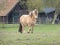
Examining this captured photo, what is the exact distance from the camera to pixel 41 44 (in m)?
11.4

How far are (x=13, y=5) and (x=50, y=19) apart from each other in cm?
772

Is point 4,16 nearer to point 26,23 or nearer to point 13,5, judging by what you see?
point 13,5

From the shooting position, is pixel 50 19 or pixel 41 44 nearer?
pixel 41 44

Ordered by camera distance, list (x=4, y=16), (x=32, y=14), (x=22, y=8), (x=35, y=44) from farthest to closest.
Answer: (x=22, y=8)
(x=4, y=16)
(x=32, y=14)
(x=35, y=44)

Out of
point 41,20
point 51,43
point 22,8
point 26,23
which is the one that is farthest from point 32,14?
point 22,8

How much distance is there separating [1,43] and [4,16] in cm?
4461

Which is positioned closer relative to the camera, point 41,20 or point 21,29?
point 21,29

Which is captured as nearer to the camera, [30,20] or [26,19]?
[30,20]

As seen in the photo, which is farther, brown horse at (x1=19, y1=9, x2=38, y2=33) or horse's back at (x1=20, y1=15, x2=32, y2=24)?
horse's back at (x1=20, y1=15, x2=32, y2=24)

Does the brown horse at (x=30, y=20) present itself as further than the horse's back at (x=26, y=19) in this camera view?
No

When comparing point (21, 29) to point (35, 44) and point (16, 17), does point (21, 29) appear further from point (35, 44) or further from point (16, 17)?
point (16, 17)

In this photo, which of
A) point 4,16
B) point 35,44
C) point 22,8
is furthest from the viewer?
point 22,8

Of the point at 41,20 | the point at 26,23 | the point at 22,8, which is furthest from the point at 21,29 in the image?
the point at 22,8

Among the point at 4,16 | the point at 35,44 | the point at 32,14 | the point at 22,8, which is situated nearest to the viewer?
the point at 35,44
